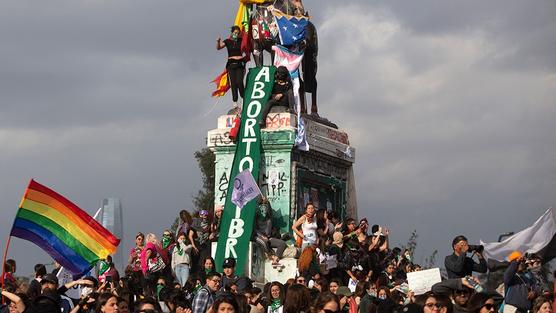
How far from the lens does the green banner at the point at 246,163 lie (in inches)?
1147

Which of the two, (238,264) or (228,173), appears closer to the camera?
(238,264)

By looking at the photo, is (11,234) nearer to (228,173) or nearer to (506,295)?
(506,295)

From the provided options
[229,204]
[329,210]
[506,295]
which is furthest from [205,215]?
[506,295]

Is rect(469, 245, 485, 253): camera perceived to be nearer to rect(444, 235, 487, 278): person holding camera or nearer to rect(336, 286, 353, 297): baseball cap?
rect(444, 235, 487, 278): person holding camera

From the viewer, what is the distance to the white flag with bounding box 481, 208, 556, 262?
68.6 feet

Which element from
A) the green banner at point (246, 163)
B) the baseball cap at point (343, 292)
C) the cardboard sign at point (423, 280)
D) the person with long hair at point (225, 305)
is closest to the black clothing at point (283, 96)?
the green banner at point (246, 163)

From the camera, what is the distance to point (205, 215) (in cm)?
2995

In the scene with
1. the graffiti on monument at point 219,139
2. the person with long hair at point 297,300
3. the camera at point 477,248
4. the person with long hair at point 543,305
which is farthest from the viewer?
the graffiti on monument at point 219,139

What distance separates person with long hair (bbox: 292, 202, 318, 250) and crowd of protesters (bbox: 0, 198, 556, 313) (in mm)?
19

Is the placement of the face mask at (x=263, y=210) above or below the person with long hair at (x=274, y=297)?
above

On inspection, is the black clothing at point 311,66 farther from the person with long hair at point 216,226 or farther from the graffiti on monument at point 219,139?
the person with long hair at point 216,226

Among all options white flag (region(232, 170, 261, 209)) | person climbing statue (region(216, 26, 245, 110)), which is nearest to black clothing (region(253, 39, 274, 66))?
person climbing statue (region(216, 26, 245, 110))

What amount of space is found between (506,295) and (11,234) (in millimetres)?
7065

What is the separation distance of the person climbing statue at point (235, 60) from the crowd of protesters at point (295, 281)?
279 centimetres
